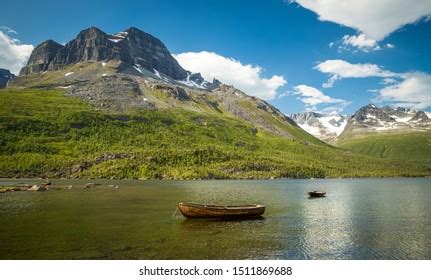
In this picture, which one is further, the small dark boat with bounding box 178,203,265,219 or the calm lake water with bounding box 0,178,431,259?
the small dark boat with bounding box 178,203,265,219

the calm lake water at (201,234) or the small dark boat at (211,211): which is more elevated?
the small dark boat at (211,211)

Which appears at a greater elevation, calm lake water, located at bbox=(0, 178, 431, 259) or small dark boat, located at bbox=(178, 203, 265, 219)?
small dark boat, located at bbox=(178, 203, 265, 219)

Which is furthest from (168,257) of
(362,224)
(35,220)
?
(362,224)

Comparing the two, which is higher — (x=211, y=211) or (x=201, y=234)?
(x=211, y=211)

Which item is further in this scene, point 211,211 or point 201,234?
point 211,211

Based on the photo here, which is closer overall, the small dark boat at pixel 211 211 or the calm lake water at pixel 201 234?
the calm lake water at pixel 201 234
